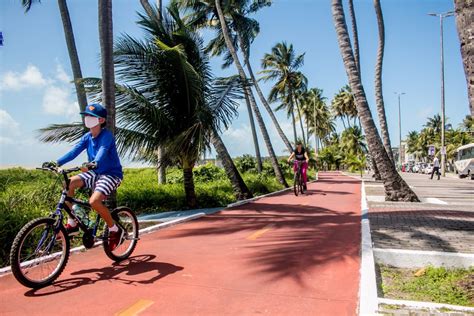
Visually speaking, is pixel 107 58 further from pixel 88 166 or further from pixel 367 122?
pixel 367 122

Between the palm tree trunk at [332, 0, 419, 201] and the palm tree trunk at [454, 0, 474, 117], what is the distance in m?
7.72

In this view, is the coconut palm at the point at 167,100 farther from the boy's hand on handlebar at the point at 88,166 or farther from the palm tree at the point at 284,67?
the palm tree at the point at 284,67

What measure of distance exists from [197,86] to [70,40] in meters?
6.68

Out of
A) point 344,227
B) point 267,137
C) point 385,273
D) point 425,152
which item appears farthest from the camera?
point 425,152

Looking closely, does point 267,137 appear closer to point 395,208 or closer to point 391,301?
point 395,208

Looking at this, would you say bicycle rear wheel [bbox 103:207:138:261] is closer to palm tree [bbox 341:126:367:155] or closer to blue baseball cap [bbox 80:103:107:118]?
blue baseball cap [bbox 80:103:107:118]

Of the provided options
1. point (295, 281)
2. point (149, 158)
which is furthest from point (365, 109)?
point (295, 281)

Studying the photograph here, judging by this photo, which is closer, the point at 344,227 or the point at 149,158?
the point at 344,227

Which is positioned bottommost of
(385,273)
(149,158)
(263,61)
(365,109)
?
(385,273)

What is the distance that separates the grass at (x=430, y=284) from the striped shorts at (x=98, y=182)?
3369 mm

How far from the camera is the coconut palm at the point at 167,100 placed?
32.5 ft

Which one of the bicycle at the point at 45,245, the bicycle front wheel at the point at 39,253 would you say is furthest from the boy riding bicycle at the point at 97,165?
the bicycle front wheel at the point at 39,253

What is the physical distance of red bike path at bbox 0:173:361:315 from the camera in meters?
3.59

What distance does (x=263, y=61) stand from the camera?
42.2 meters
